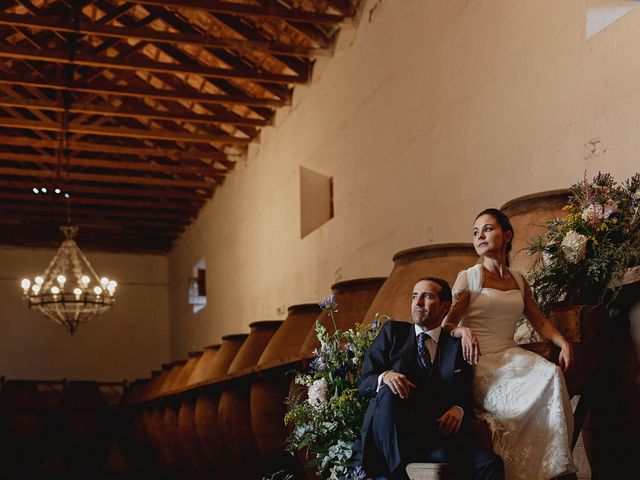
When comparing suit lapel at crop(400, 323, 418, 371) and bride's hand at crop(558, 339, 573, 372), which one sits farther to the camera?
suit lapel at crop(400, 323, 418, 371)

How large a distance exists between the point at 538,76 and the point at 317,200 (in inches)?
211

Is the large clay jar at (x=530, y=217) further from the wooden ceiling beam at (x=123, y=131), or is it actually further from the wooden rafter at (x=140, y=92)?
the wooden ceiling beam at (x=123, y=131)

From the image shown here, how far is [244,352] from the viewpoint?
8711 millimetres

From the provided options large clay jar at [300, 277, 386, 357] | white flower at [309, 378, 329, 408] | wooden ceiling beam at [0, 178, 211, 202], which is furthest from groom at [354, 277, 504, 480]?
wooden ceiling beam at [0, 178, 211, 202]

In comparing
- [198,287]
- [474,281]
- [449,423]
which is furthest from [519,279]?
[198,287]

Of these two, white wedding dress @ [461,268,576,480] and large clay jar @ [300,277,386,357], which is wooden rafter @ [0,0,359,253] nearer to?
large clay jar @ [300,277,386,357]

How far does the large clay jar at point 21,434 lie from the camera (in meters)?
14.3

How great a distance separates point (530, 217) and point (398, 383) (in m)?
1.46

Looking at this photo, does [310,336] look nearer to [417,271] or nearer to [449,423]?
[417,271]

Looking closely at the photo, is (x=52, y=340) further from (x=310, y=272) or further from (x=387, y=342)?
(x=387, y=342)

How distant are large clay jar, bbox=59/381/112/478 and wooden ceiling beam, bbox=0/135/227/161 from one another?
13.7 ft

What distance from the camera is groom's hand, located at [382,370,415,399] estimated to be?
12.2 ft

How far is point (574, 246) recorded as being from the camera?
418 cm

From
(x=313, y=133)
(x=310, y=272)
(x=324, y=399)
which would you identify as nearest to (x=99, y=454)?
(x=310, y=272)
